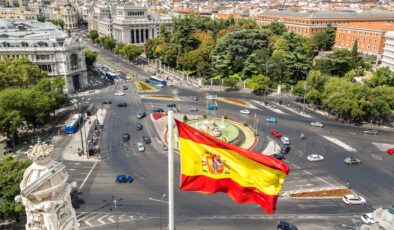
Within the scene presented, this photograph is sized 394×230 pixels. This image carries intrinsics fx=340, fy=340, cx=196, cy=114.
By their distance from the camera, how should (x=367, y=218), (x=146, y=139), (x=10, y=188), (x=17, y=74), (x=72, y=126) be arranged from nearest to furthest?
(x=10, y=188) < (x=367, y=218) < (x=146, y=139) < (x=72, y=126) < (x=17, y=74)

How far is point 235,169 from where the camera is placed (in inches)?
567

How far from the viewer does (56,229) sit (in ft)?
30.1

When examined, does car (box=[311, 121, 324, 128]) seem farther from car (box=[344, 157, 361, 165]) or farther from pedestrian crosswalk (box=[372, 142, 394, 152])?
car (box=[344, 157, 361, 165])

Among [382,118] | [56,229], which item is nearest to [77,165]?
[56,229]

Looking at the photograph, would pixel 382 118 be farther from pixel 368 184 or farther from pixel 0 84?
pixel 0 84

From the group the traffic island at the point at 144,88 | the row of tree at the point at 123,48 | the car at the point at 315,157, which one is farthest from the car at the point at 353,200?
the row of tree at the point at 123,48

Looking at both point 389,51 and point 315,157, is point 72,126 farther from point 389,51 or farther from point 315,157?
point 389,51

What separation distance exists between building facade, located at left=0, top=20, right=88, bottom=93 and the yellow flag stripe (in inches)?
3205

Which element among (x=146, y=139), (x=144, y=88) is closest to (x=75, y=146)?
(x=146, y=139)

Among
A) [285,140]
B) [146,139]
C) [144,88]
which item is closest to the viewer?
[285,140]

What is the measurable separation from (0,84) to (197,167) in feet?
230

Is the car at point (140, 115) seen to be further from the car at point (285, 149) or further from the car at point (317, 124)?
→ the car at point (317, 124)

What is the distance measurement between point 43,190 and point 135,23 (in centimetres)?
15322

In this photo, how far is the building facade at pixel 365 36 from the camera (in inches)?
4566
